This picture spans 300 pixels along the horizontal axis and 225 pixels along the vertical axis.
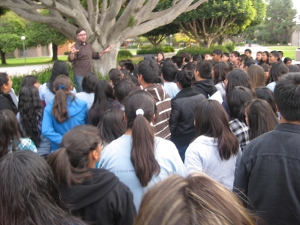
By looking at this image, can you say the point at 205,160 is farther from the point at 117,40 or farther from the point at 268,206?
the point at 117,40

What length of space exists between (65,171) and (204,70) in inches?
141

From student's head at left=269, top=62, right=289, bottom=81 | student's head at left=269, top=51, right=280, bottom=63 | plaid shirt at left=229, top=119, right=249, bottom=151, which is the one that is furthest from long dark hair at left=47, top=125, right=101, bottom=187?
student's head at left=269, top=51, right=280, bottom=63

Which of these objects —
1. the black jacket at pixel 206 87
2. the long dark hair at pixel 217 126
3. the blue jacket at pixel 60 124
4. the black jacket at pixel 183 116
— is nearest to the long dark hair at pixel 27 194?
the long dark hair at pixel 217 126

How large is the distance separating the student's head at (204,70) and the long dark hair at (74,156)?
306 centimetres

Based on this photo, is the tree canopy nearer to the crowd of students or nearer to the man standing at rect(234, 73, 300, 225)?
the crowd of students

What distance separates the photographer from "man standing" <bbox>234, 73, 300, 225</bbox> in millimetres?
2225

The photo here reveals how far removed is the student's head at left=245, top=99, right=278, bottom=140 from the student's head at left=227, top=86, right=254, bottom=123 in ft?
1.81

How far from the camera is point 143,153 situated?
8.44ft

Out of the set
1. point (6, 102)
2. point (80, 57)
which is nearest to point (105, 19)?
point (80, 57)

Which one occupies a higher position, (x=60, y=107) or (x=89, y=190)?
(x=60, y=107)

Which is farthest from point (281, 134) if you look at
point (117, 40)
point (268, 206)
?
point (117, 40)

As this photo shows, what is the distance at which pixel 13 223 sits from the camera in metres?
1.61

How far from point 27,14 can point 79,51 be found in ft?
13.8

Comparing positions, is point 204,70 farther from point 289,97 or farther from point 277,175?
point 277,175
